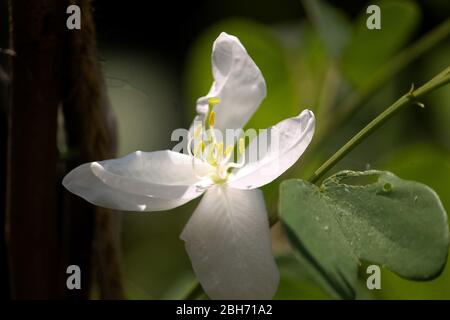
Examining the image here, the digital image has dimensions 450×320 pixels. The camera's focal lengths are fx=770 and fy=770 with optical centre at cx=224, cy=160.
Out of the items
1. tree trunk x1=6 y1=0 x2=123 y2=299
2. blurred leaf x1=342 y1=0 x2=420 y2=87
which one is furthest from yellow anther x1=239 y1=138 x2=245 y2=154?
blurred leaf x1=342 y1=0 x2=420 y2=87

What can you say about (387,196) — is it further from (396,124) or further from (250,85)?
(396,124)

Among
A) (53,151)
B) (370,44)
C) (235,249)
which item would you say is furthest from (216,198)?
(370,44)

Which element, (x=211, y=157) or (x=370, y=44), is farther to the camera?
(x=370, y=44)

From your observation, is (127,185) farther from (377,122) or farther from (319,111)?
(319,111)

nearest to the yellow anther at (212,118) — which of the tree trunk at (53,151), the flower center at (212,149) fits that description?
the flower center at (212,149)
